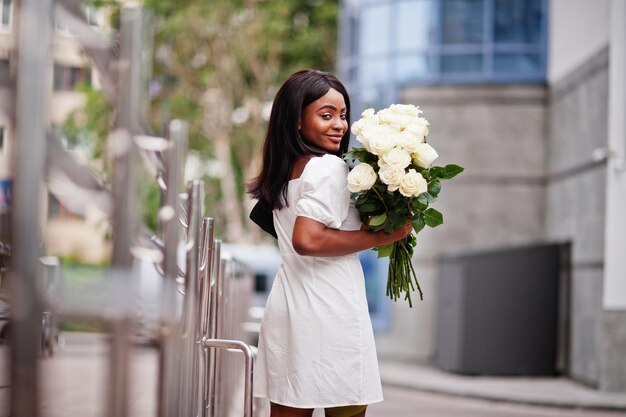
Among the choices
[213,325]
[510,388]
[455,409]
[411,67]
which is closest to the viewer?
[213,325]

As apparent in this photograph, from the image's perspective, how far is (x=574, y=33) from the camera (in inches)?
629

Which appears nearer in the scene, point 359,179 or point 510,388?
point 359,179

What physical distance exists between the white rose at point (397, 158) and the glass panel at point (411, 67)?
15.0m

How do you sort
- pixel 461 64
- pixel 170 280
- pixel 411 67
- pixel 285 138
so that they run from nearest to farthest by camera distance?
pixel 170 280
pixel 285 138
pixel 461 64
pixel 411 67

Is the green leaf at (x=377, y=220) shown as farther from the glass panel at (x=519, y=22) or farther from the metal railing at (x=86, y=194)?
the glass panel at (x=519, y=22)

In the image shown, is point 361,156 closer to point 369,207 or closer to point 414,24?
point 369,207

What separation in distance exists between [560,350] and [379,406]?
5.24 meters

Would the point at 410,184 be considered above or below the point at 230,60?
below

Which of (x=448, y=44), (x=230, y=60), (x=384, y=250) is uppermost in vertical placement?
(x=230, y=60)

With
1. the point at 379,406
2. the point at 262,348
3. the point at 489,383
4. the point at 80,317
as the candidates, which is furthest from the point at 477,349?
the point at 80,317

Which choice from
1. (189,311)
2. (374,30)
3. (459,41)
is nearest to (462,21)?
(459,41)

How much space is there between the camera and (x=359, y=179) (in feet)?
11.1

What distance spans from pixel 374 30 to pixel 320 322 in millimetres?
16119

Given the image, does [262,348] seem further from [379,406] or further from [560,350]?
[560,350]
